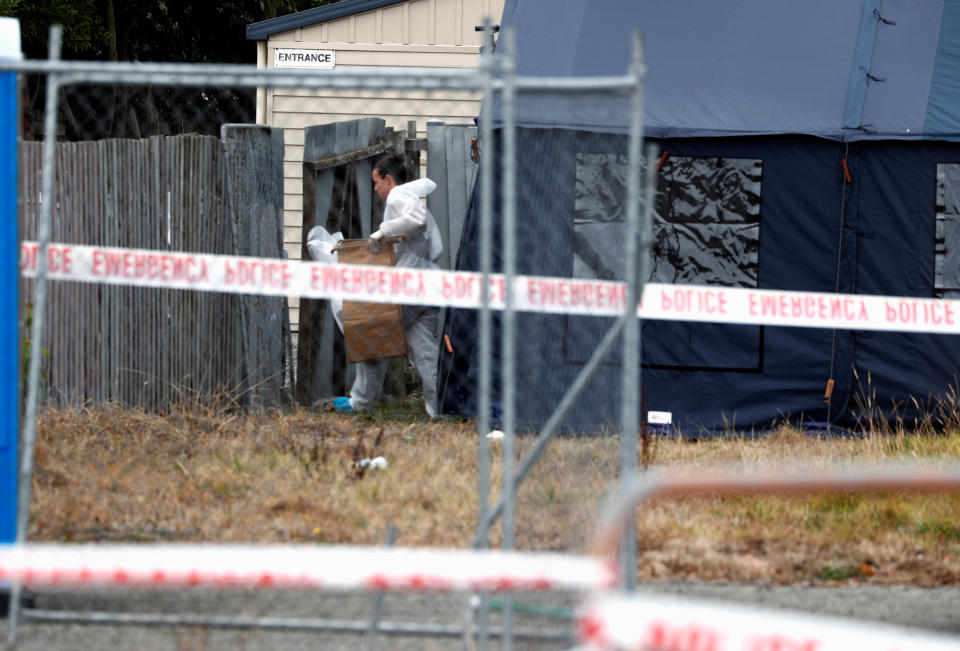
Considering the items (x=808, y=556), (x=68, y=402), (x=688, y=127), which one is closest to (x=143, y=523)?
(x=68, y=402)

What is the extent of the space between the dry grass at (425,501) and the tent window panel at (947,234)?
56.4 inches

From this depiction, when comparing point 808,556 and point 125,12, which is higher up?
point 125,12

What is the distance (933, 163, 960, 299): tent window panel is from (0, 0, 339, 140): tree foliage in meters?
15.5

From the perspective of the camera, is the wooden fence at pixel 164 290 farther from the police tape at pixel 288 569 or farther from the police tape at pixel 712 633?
the police tape at pixel 712 633

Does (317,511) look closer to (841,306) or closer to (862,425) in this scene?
(841,306)

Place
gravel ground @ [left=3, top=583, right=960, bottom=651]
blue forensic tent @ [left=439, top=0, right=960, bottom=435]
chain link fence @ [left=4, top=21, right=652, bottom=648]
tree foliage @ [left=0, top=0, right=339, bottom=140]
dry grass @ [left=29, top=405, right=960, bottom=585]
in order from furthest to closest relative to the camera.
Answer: tree foliage @ [left=0, top=0, right=339, bottom=140]
blue forensic tent @ [left=439, top=0, right=960, bottom=435]
dry grass @ [left=29, top=405, right=960, bottom=585]
gravel ground @ [left=3, top=583, right=960, bottom=651]
chain link fence @ [left=4, top=21, right=652, bottom=648]

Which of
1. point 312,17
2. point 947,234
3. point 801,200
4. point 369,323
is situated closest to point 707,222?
point 801,200

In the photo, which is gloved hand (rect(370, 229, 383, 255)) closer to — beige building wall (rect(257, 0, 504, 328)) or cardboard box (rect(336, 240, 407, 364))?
cardboard box (rect(336, 240, 407, 364))

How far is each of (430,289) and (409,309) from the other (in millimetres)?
2372

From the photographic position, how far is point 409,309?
9.43 metres

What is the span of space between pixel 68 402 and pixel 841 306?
509cm

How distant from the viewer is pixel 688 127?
9141 mm

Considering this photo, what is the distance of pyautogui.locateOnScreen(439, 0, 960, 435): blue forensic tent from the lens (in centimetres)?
908

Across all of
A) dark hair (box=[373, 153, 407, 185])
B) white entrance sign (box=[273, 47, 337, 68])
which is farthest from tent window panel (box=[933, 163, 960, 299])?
white entrance sign (box=[273, 47, 337, 68])
